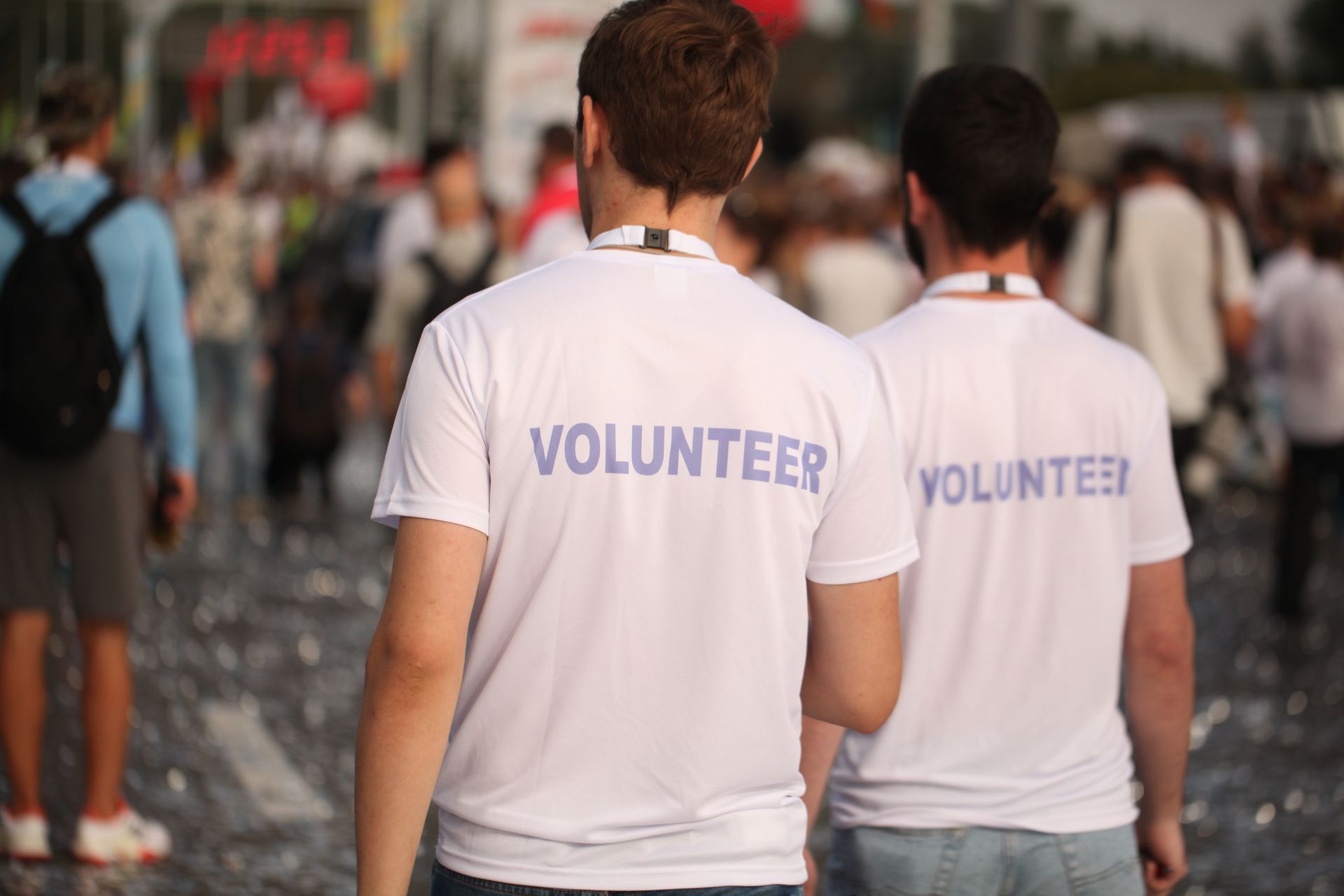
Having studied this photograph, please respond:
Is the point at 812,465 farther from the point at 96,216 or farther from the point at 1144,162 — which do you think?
the point at 1144,162

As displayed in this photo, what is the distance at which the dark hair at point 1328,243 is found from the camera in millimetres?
9031

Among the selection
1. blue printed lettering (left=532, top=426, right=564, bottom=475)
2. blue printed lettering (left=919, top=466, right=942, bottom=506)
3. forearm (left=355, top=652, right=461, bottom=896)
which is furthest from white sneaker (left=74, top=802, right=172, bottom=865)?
blue printed lettering (left=532, top=426, right=564, bottom=475)

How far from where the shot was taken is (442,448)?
75.9 inches

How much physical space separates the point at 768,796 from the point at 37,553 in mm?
3367

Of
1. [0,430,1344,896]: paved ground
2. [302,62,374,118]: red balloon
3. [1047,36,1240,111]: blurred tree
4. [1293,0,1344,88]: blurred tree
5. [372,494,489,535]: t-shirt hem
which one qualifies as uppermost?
[1293,0,1344,88]: blurred tree

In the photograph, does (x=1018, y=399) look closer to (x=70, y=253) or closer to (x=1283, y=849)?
(x=70, y=253)

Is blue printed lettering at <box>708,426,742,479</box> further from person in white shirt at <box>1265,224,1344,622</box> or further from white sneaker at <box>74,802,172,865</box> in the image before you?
person in white shirt at <box>1265,224,1344,622</box>

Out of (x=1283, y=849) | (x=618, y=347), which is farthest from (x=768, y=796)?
(x=1283, y=849)

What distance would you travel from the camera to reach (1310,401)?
29.2 ft

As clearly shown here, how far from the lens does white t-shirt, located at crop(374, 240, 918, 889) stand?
195 centimetres

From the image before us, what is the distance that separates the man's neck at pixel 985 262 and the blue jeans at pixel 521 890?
1132 mm

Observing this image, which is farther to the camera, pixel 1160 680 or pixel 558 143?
pixel 558 143

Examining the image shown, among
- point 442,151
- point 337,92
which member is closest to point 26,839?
point 442,151

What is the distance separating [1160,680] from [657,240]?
1210 millimetres
